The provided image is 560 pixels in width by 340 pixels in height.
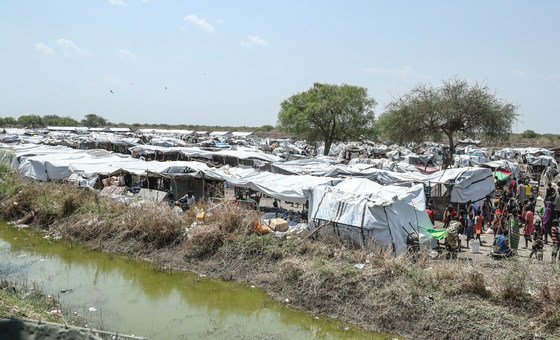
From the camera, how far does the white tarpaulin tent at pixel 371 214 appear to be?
12539 millimetres

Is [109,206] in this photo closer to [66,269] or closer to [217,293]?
[66,269]

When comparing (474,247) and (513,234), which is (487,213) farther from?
(513,234)

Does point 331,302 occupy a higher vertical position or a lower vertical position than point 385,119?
lower

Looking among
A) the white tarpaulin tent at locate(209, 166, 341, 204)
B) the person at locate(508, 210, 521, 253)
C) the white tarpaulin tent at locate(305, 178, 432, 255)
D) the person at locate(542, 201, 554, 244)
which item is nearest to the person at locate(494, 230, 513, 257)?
the person at locate(508, 210, 521, 253)

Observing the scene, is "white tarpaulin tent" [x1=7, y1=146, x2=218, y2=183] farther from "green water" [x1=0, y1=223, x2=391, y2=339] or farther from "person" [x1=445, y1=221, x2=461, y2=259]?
"person" [x1=445, y1=221, x2=461, y2=259]

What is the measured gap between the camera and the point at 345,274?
440 inches

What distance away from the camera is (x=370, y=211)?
1262 cm

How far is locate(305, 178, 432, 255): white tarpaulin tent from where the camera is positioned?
12.5 metres

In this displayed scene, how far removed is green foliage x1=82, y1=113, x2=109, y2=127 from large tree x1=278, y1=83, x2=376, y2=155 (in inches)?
3233

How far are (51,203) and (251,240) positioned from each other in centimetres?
933

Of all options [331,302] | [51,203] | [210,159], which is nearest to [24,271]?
[51,203]

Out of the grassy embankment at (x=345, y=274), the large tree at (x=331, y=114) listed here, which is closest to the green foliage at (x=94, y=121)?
the large tree at (x=331, y=114)

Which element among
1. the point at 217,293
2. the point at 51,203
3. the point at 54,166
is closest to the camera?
the point at 217,293

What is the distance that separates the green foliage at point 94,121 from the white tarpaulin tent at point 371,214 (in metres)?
105
